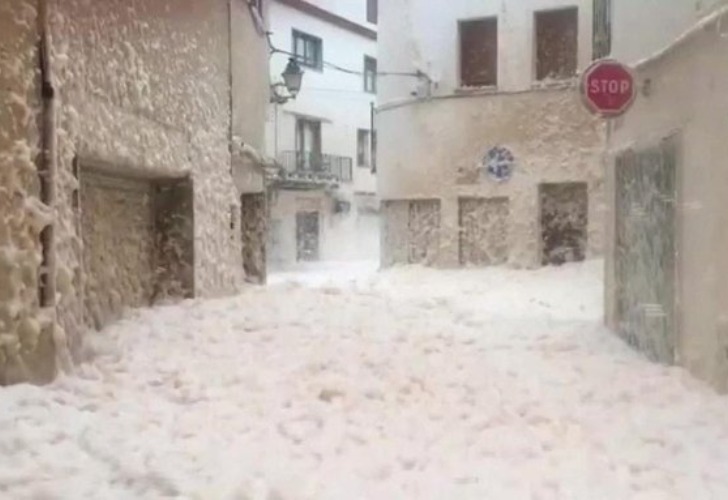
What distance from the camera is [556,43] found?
16.8m

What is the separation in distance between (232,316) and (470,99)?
32.6ft

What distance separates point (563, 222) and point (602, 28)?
24.5 ft

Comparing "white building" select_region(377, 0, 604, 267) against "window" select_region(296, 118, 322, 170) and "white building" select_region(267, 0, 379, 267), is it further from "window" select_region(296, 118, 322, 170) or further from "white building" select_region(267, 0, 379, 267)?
"window" select_region(296, 118, 322, 170)

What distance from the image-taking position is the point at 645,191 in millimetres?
7500

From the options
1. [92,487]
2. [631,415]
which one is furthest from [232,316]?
[92,487]

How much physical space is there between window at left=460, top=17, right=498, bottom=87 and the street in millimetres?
9859

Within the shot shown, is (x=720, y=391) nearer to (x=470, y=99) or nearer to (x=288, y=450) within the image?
(x=288, y=450)

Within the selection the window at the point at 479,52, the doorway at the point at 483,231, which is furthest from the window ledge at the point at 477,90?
the doorway at the point at 483,231

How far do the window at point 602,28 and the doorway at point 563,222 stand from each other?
7016 millimetres

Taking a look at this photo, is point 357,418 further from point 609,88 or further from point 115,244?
point 115,244

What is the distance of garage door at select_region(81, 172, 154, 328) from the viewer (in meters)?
7.82

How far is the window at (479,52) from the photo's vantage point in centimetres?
1738

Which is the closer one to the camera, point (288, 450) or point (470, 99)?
point (288, 450)

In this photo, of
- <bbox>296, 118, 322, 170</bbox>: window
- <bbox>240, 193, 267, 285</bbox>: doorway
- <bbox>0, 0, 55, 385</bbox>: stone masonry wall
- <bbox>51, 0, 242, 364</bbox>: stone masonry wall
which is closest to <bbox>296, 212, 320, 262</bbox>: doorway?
<bbox>296, 118, 322, 170</bbox>: window
